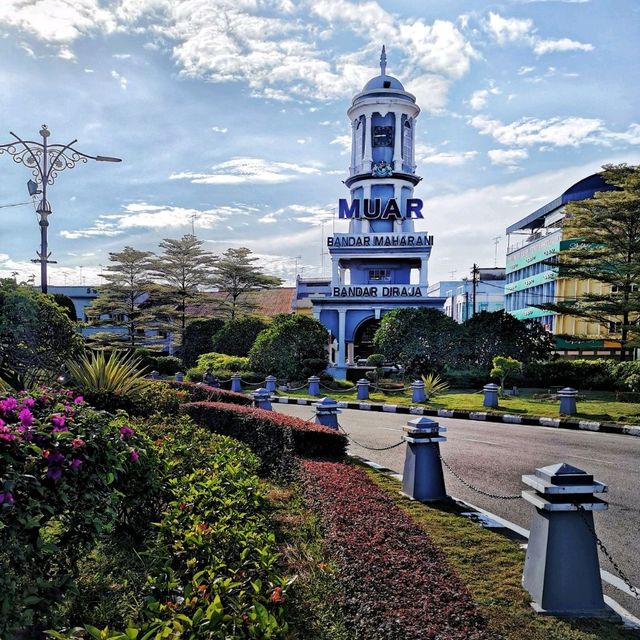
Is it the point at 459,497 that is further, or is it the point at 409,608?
the point at 459,497

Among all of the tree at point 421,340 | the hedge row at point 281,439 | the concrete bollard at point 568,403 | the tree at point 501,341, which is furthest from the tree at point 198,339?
the hedge row at point 281,439

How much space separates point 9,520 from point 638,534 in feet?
20.2

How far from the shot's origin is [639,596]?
184 inches

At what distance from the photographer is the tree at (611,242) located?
2139 centimetres

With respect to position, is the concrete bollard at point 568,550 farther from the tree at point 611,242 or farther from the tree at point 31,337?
the tree at point 611,242

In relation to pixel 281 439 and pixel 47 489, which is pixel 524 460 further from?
pixel 47 489

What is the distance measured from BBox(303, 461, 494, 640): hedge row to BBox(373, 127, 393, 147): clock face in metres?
39.1

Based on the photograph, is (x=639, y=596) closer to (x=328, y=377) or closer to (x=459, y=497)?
(x=459, y=497)

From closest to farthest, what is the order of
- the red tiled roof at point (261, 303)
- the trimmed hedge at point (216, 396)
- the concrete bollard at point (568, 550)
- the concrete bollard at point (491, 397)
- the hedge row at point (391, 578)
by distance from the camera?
the hedge row at point (391, 578) < the concrete bollard at point (568, 550) < the trimmed hedge at point (216, 396) < the concrete bollard at point (491, 397) < the red tiled roof at point (261, 303)

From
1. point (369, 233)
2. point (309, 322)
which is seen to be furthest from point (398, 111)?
point (309, 322)

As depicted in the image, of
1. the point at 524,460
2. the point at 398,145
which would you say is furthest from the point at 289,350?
the point at 398,145

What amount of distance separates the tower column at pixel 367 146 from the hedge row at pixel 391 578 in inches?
1473

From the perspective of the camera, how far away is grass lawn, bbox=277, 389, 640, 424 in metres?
15.8

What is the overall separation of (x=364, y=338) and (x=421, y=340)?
16.3m
